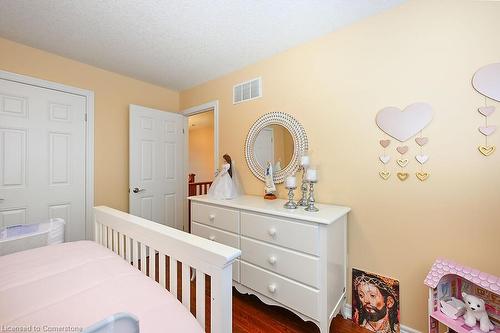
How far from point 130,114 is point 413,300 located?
3178mm

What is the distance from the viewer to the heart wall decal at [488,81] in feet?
3.95

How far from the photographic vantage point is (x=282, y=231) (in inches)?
60.3

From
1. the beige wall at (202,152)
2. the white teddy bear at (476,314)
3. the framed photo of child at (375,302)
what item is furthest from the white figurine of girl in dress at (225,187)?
the beige wall at (202,152)

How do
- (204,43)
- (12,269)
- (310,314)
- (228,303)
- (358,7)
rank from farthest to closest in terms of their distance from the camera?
(204,43) < (358,7) < (310,314) < (12,269) < (228,303)

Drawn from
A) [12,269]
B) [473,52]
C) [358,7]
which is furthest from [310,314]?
[358,7]

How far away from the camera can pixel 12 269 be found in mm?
1055

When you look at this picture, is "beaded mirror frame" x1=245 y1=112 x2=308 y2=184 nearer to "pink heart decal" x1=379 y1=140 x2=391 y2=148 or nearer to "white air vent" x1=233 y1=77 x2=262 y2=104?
"white air vent" x1=233 y1=77 x2=262 y2=104

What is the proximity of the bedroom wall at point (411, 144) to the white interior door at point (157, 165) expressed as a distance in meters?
1.80

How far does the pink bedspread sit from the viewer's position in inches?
30.2

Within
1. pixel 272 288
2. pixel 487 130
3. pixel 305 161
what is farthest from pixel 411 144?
pixel 272 288

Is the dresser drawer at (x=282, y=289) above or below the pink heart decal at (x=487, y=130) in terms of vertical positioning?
below

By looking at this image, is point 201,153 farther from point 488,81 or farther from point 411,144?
point 488,81

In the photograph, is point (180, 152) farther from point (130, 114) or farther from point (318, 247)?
point (318, 247)

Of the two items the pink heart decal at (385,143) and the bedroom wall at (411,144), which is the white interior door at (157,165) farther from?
the pink heart decal at (385,143)
